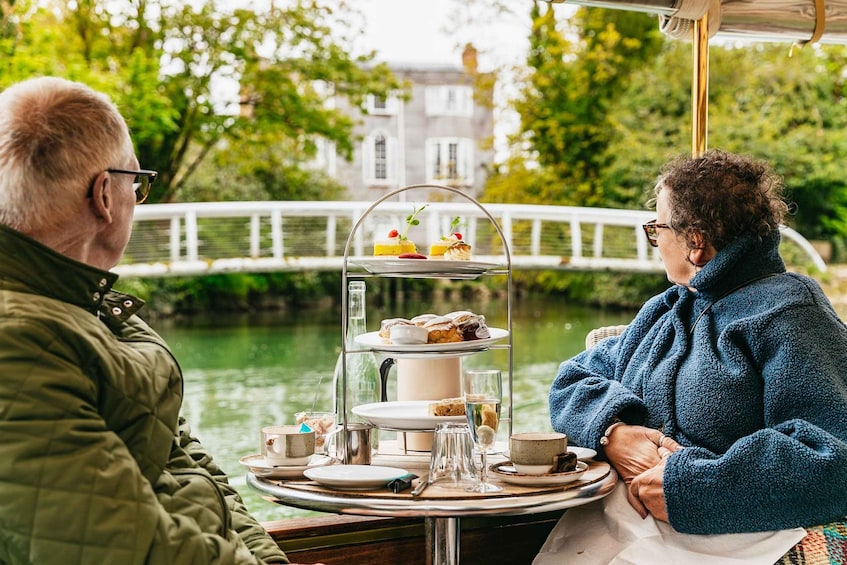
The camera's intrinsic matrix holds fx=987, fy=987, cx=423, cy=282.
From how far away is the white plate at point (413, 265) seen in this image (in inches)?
79.8

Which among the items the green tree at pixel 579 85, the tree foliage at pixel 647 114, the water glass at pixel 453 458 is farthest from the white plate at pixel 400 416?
the green tree at pixel 579 85

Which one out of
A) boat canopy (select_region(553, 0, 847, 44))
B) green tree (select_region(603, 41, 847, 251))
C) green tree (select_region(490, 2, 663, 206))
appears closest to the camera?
boat canopy (select_region(553, 0, 847, 44))

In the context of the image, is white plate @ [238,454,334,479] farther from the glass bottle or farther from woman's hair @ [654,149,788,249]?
woman's hair @ [654,149,788,249]

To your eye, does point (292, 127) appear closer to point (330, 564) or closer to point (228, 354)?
point (228, 354)

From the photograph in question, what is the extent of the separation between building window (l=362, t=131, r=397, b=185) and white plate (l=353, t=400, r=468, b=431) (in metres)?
21.1

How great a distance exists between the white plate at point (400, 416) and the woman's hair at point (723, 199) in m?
0.65

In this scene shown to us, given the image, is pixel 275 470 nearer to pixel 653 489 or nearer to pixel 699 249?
pixel 653 489

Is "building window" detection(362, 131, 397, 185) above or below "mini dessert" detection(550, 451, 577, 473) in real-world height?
above

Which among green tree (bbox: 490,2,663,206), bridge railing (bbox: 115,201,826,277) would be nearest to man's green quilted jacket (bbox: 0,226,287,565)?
bridge railing (bbox: 115,201,826,277)

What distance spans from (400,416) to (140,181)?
0.74 meters

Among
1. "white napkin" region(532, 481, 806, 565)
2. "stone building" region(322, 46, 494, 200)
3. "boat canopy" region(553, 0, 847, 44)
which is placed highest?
"stone building" region(322, 46, 494, 200)

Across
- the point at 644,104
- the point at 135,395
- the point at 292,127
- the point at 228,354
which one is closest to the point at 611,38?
the point at 644,104

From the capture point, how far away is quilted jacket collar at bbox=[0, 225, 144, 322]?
1346 millimetres

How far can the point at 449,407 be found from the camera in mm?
2062
